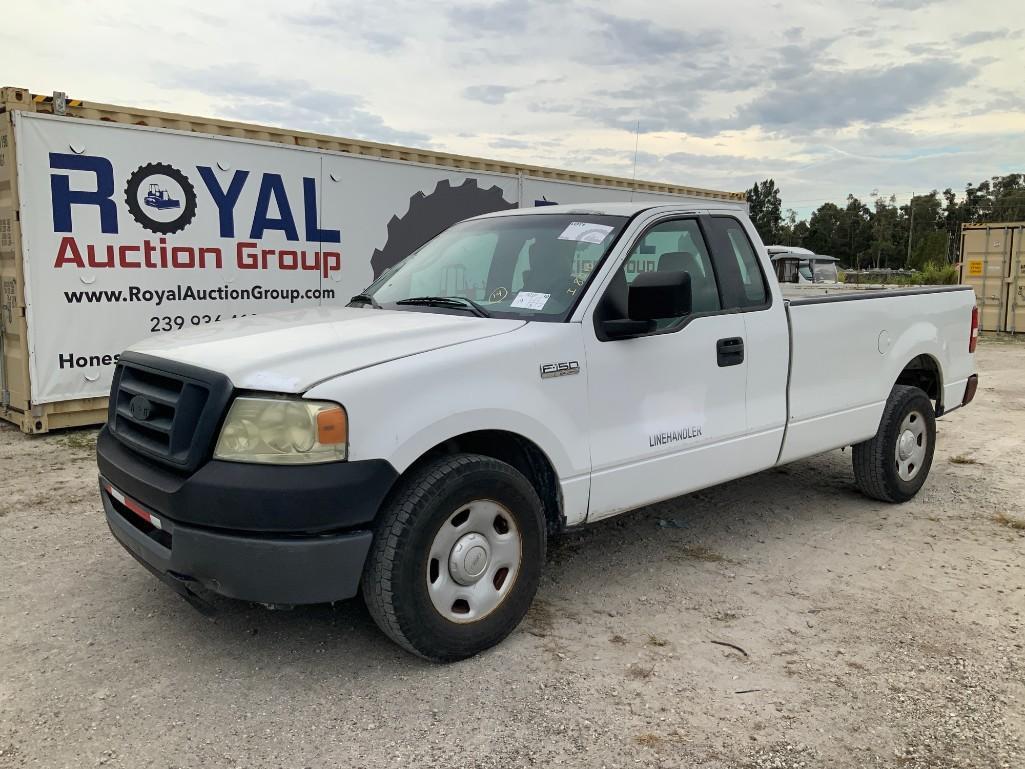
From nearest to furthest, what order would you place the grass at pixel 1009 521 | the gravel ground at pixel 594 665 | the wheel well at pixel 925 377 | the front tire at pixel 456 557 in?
the gravel ground at pixel 594 665, the front tire at pixel 456 557, the grass at pixel 1009 521, the wheel well at pixel 925 377

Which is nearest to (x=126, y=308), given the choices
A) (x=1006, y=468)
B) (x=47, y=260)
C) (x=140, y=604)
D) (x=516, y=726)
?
(x=47, y=260)

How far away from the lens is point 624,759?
2688 millimetres

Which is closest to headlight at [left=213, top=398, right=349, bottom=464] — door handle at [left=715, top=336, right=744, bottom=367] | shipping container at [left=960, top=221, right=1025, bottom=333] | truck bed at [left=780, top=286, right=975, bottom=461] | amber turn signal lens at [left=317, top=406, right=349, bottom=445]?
amber turn signal lens at [left=317, top=406, right=349, bottom=445]

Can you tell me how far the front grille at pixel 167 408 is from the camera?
292 centimetres

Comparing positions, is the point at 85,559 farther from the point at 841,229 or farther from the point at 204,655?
the point at 841,229

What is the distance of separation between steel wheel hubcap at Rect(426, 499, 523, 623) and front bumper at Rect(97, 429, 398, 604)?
0.33m

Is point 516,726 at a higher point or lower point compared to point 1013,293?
lower

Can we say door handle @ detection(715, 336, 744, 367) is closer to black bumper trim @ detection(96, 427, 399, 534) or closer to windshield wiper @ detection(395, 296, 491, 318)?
windshield wiper @ detection(395, 296, 491, 318)

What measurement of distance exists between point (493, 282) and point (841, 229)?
107697mm

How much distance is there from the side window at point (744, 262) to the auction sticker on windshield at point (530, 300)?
1217 mm

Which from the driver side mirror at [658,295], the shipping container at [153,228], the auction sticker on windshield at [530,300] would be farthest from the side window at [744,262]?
the shipping container at [153,228]

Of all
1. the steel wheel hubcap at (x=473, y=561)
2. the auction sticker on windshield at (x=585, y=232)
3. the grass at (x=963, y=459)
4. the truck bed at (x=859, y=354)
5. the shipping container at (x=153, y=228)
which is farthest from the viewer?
the shipping container at (x=153, y=228)

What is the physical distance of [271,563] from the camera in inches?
112

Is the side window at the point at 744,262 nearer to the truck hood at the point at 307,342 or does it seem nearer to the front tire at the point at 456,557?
the truck hood at the point at 307,342
